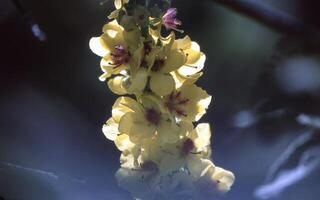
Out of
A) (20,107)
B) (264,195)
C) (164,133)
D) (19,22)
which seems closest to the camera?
(164,133)

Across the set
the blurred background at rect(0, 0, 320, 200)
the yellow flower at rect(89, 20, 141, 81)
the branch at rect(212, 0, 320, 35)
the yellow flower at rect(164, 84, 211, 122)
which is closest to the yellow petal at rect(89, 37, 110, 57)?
the yellow flower at rect(89, 20, 141, 81)

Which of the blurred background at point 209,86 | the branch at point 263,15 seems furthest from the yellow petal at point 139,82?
the blurred background at point 209,86

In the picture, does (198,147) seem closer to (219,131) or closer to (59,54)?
(219,131)

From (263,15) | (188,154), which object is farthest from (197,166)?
(263,15)

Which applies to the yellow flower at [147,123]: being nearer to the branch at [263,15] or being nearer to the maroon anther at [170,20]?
the maroon anther at [170,20]

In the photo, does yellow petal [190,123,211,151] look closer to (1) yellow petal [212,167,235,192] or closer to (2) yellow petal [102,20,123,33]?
(1) yellow petal [212,167,235,192]

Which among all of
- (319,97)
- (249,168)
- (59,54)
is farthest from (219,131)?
(59,54)
